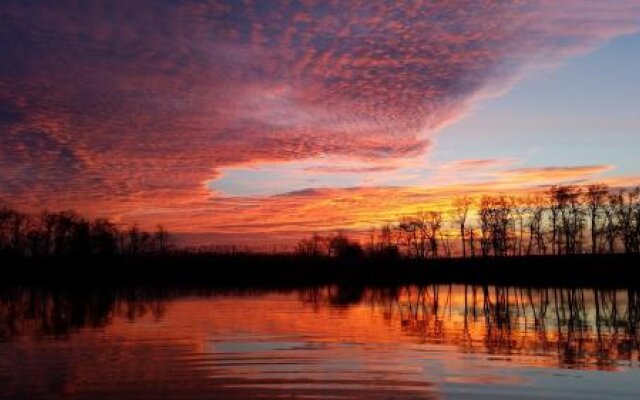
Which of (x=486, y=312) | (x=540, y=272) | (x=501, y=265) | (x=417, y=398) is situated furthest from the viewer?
(x=501, y=265)

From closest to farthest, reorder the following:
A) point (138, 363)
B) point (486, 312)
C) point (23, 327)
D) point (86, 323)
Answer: point (138, 363) < point (23, 327) < point (86, 323) < point (486, 312)

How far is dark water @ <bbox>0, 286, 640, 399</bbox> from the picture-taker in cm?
1677

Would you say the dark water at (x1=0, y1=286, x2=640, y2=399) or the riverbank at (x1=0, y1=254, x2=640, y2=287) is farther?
the riverbank at (x1=0, y1=254, x2=640, y2=287)

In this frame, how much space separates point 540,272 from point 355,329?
93033 millimetres

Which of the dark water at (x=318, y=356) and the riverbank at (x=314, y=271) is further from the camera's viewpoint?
the riverbank at (x=314, y=271)

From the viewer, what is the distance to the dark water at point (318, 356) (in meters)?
16.8

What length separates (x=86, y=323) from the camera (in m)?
35.3

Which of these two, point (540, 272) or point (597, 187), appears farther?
point (597, 187)

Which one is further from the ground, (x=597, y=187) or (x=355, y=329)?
(x=597, y=187)

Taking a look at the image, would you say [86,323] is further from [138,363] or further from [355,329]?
[138,363]

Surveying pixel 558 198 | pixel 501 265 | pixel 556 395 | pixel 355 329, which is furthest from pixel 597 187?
pixel 556 395

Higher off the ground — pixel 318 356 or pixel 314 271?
pixel 318 356

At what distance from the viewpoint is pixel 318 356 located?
22.5 metres

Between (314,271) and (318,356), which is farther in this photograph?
(314,271)
